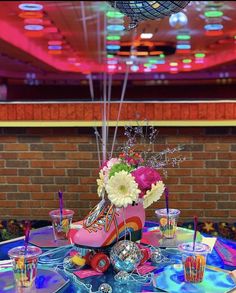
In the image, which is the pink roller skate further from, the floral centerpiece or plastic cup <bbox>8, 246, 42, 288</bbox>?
Answer: plastic cup <bbox>8, 246, 42, 288</bbox>

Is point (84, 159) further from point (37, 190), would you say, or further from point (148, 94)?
point (148, 94)

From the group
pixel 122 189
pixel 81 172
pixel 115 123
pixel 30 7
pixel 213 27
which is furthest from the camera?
pixel 81 172

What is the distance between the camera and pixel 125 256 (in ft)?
5.51

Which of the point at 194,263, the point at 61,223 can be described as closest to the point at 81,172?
the point at 61,223

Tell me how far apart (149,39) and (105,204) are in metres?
1.99

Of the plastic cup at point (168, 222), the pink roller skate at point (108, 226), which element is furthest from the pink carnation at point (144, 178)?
the plastic cup at point (168, 222)

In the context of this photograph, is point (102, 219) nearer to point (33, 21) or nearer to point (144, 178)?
point (144, 178)

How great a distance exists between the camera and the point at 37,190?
3842 millimetres

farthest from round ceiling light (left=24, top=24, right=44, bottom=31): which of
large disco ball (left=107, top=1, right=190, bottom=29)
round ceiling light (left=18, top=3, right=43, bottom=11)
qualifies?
large disco ball (left=107, top=1, right=190, bottom=29)

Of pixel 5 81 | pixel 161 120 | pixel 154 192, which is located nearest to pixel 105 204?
pixel 154 192

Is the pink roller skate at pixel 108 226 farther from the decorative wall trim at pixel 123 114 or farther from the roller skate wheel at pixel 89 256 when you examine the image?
the decorative wall trim at pixel 123 114

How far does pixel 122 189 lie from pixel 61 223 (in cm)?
50

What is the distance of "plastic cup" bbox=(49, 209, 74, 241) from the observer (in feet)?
6.71

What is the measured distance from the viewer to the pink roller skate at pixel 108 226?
1.74 m
